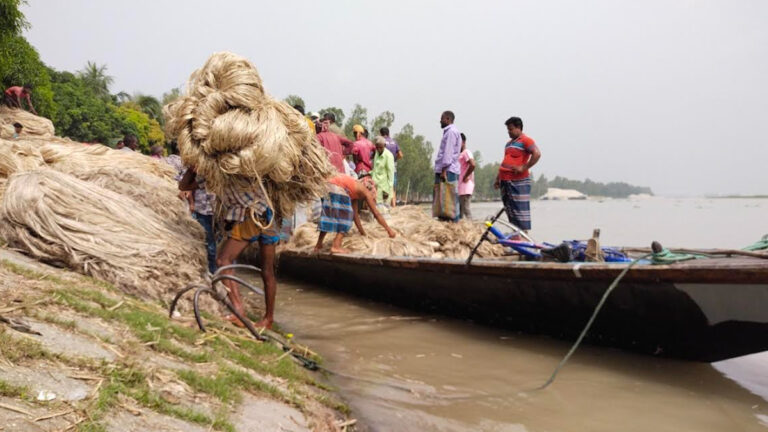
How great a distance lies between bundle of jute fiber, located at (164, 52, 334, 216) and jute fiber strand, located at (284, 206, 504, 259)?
87.3 inches

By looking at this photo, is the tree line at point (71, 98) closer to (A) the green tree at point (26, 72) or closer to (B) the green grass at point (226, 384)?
(A) the green tree at point (26, 72)

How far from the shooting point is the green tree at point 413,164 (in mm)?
49969

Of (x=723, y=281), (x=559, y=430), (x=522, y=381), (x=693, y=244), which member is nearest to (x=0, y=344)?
(x=559, y=430)

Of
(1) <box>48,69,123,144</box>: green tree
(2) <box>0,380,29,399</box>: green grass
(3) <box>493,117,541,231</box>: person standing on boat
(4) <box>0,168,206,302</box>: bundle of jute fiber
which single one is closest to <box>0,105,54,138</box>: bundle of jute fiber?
(4) <box>0,168,206,302</box>: bundle of jute fiber

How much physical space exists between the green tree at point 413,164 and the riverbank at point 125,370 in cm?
4433

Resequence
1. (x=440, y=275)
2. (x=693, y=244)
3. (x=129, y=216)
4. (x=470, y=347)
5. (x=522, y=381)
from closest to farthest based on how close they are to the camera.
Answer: (x=522, y=381) < (x=129, y=216) < (x=470, y=347) < (x=440, y=275) < (x=693, y=244)

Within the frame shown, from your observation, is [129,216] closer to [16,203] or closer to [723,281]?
[16,203]

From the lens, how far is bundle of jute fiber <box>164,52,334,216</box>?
376 cm

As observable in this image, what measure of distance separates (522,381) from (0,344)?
3092 millimetres

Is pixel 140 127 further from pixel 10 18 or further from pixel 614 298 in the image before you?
pixel 614 298

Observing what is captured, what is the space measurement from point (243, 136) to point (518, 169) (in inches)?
147

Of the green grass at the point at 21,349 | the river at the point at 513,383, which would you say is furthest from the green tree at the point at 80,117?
the green grass at the point at 21,349

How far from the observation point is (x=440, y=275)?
16.7 ft

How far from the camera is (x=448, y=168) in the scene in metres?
7.73
